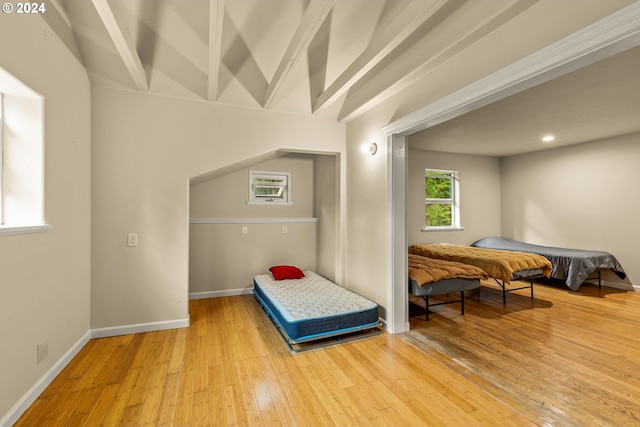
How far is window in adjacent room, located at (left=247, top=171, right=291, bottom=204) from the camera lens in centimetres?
451

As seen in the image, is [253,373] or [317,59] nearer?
[253,373]

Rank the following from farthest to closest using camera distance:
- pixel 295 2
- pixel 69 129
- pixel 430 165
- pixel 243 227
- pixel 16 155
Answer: pixel 430 165
pixel 243 227
pixel 69 129
pixel 295 2
pixel 16 155

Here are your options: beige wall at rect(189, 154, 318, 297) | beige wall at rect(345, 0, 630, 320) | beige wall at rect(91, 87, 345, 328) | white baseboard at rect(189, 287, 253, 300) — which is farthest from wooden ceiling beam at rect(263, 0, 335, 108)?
white baseboard at rect(189, 287, 253, 300)

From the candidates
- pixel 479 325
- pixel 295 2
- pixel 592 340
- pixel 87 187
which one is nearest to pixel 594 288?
pixel 592 340

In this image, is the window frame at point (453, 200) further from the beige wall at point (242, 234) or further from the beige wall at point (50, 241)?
the beige wall at point (50, 241)

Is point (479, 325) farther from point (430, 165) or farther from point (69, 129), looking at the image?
point (69, 129)

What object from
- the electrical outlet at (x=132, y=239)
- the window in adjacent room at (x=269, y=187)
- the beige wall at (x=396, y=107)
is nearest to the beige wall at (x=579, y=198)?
the beige wall at (x=396, y=107)

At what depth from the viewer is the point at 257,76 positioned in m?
3.12

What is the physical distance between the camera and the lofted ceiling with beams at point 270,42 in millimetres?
1911

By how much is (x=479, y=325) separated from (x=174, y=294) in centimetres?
336

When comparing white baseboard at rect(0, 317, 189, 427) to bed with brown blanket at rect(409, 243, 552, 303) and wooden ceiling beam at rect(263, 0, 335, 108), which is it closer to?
wooden ceiling beam at rect(263, 0, 335, 108)

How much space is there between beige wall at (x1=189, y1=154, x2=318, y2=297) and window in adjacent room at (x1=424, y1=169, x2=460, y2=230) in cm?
277

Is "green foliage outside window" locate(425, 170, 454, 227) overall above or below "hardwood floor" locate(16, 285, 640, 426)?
above

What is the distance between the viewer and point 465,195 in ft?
20.8
